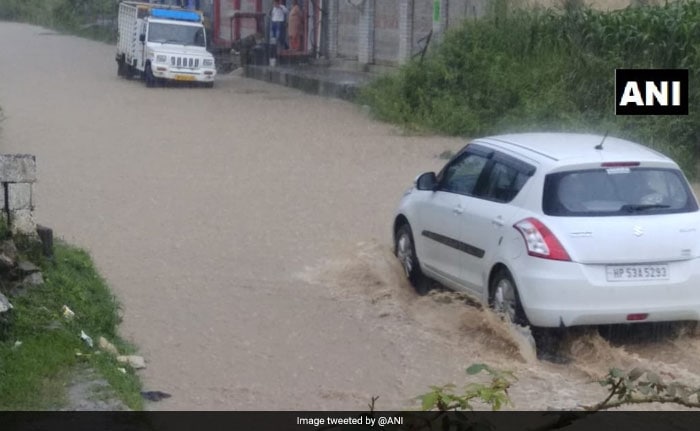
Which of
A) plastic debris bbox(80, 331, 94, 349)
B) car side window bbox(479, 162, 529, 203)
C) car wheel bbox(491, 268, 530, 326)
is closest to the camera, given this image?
plastic debris bbox(80, 331, 94, 349)

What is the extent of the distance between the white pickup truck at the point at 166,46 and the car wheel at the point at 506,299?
874 inches

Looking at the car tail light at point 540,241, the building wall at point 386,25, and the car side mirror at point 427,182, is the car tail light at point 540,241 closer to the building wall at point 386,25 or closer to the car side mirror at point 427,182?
the car side mirror at point 427,182

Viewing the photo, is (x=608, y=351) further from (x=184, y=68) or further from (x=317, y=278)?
(x=184, y=68)

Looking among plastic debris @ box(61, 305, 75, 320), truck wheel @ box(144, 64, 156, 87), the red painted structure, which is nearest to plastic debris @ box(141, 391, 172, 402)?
plastic debris @ box(61, 305, 75, 320)

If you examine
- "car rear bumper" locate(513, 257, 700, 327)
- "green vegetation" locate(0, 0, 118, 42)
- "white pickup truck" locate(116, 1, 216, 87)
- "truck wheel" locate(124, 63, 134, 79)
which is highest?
"green vegetation" locate(0, 0, 118, 42)

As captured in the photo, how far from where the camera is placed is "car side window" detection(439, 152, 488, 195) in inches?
391

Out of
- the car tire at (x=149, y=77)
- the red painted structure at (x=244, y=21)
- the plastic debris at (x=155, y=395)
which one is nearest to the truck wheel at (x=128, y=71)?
the car tire at (x=149, y=77)

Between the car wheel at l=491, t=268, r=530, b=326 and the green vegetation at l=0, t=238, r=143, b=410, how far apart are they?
8.94ft

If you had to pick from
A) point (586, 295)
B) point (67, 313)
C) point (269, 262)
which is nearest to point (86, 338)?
point (67, 313)

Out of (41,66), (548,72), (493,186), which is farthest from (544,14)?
(41,66)

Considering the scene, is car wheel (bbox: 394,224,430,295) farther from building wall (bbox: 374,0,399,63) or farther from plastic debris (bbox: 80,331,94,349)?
building wall (bbox: 374,0,399,63)

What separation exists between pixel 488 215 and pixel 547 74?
1242cm

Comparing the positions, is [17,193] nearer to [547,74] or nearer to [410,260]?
[410,260]

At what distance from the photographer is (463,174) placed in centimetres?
1016
